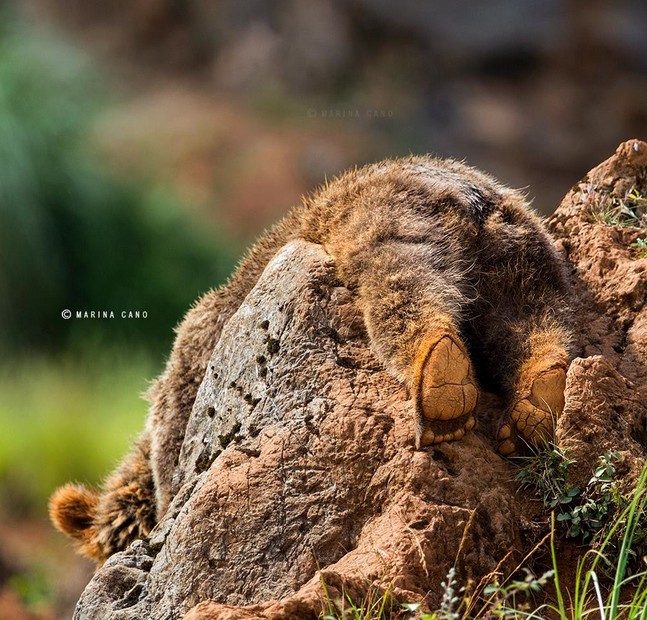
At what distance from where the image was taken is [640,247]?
202 inches

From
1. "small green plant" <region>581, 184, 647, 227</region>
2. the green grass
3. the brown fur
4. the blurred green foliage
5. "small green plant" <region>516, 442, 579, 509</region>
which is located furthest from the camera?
the blurred green foliage

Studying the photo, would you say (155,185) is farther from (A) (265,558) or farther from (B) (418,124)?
(A) (265,558)

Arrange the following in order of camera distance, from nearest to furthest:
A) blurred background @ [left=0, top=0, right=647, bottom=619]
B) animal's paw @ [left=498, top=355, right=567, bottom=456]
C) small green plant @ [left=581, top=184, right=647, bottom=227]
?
animal's paw @ [left=498, top=355, right=567, bottom=456], small green plant @ [left=581, top=184, right=647, bottom=227], blurred background @ [left=0, top=0, right=647, bottom=619]

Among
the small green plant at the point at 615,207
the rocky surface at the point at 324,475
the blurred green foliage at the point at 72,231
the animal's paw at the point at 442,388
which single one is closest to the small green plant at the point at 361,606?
the rocky surface at the point at 324,475

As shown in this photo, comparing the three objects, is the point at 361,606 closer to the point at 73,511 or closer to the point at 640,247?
the point at 640,247

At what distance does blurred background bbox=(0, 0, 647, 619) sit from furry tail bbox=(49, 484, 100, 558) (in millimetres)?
8754

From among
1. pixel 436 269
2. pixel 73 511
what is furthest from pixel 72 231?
pixel 436 269

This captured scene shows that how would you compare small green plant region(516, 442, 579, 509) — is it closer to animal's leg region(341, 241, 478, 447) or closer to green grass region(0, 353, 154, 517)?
animal's leg region(341, 241, 478, 447)

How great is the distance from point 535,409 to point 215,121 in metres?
14.4

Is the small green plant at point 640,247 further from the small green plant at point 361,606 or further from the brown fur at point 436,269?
the small green plant at point 361,606

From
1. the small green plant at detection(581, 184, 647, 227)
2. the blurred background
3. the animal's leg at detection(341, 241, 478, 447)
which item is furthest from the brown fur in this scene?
the blurred background

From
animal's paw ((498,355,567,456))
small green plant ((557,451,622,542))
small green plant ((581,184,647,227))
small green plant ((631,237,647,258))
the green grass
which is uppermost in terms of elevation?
the green grass

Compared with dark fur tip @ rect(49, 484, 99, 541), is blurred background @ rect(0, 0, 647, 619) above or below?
above

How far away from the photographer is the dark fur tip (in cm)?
578
